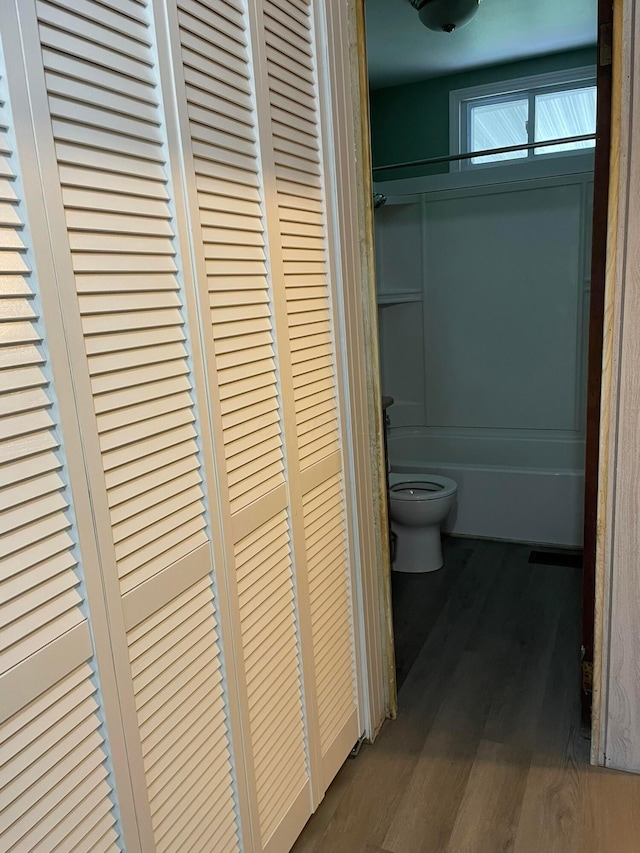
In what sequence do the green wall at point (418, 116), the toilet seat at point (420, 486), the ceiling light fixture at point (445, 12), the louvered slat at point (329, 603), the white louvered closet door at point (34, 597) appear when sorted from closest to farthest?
the white louvered closet door at point (34, 597)
the louvered slat at point (329, 603)
the ceiling light fixture at point (445, 12)
the toilet seat at point (420, 486)
the green wall at point (418, 116)

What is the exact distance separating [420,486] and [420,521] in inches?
11.1

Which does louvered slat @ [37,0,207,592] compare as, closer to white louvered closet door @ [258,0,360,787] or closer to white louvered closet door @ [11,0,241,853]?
white louvered closet door @ [11,0,241,853]

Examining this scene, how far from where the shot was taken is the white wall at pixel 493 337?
339 centimetres

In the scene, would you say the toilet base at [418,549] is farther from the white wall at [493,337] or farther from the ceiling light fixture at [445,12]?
the ceiling light fixture at [445,12]

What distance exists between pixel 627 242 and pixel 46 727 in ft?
5.29

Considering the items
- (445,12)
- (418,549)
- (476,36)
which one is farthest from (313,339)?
(476,36)

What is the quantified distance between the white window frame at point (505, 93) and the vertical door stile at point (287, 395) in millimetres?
2601

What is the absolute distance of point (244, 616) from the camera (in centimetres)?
134

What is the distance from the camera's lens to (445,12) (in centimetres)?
265

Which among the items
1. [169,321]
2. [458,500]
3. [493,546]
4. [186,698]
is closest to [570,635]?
[493,546]

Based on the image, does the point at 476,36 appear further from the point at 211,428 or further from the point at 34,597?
the point at 34,597

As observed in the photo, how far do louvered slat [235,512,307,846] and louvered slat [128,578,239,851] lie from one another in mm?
110

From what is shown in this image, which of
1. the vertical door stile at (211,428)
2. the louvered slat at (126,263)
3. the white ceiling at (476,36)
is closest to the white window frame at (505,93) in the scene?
the white ceiling at (476,36)

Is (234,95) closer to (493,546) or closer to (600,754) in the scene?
(600,754)
